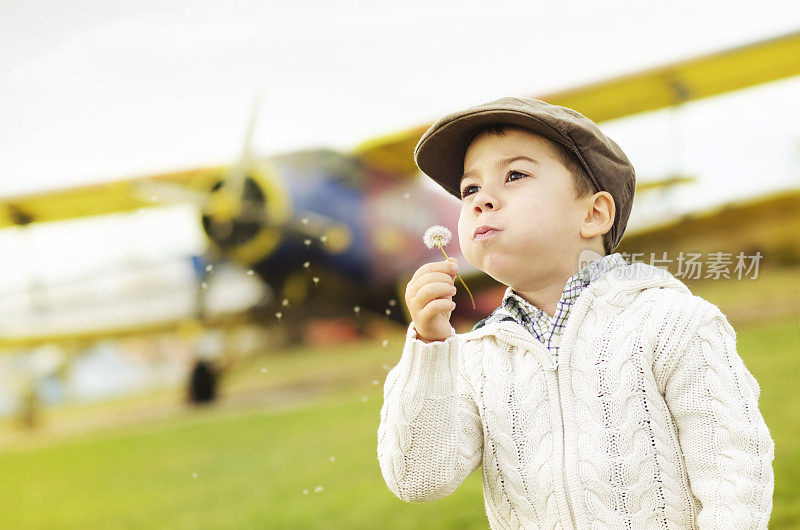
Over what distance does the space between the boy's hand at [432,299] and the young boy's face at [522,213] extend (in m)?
0.05

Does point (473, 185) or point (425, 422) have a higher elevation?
point (473, 185)

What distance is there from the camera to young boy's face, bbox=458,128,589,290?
2.17ft

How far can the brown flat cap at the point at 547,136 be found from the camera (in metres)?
0.68

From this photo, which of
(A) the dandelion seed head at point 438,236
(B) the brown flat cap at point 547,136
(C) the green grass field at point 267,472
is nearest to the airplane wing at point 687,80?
(C) the green grass field at point 267,472

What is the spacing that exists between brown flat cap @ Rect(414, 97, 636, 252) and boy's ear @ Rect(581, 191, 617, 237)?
13 mm

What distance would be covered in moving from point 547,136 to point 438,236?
0.50 ft

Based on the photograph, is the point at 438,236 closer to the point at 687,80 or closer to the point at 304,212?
the point at 687,80

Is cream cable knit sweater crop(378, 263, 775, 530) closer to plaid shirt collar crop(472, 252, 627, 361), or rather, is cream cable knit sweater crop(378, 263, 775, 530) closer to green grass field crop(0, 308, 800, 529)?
plaid shirt collar crop(472, 252, 627, 361)

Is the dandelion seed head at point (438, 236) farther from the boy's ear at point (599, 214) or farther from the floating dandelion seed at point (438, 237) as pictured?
the boy's ear at point (599, 214)

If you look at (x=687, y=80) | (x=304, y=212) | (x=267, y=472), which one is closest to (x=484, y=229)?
(x=267, y=472)

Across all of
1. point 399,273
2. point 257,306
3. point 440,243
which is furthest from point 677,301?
point 257,306

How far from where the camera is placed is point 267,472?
3164mm
